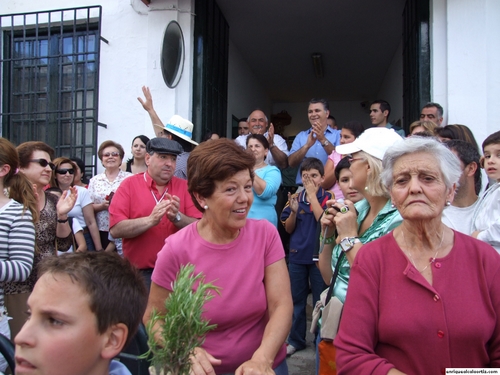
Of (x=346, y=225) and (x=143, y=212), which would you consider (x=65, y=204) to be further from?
(x=346, y=225)

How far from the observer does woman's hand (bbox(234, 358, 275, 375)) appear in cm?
182

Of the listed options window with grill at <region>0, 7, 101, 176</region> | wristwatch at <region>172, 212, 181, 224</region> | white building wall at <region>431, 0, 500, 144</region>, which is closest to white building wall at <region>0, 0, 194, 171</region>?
window with grill at <region>0, 7, 101, 176</region>

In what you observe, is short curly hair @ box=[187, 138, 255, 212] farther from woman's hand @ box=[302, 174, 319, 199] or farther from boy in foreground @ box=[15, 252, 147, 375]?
woman's hand @ box=[302, 174, 319, 199]

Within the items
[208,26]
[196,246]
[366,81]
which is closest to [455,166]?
[196,246]

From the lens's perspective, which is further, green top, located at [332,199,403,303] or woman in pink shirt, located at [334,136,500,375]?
green top, located at [332,199,403,303]

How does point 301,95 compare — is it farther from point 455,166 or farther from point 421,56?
point 455,166

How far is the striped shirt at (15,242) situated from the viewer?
263 centimetres

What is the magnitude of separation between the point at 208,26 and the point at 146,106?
1.87 metres

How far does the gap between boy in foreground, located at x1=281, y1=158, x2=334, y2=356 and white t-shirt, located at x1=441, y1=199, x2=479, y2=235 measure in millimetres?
1390

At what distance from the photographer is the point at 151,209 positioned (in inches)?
142

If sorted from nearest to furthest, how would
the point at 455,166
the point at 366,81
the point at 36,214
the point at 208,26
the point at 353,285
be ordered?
1. the point at 353,285
2. the point at 455,166
3. the point at 36,214
4. the point at 208,26
5. the point at 366,81

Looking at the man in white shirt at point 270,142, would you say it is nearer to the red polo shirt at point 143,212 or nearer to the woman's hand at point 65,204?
the red polo shirt at point 143,212

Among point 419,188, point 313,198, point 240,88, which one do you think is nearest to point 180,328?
point 419,188

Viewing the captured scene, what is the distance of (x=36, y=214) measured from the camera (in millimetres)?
2967
